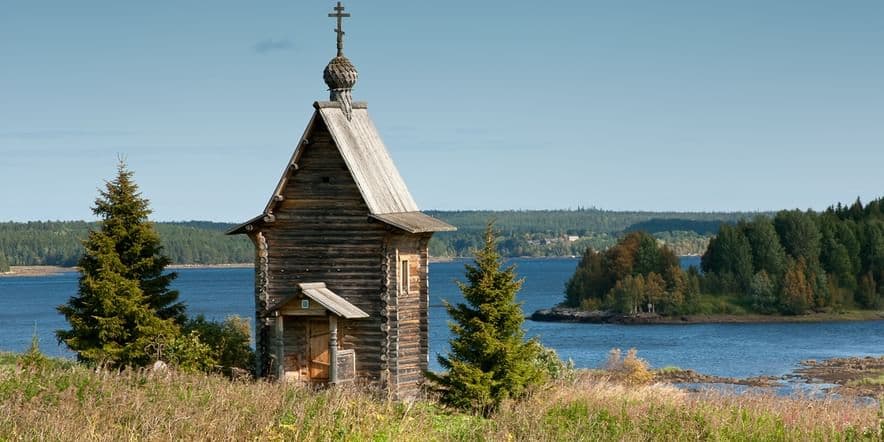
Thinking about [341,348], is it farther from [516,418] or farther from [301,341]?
[516,418]

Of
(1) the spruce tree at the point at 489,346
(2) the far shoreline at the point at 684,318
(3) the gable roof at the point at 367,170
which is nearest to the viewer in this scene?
(1) the spruce tree at the point at 489,346

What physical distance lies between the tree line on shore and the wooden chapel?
10025 cm

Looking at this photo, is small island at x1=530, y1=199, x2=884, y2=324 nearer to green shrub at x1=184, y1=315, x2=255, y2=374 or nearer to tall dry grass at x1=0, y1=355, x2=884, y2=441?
green shrub at x1=184, y1=315, x2=255, y2=374

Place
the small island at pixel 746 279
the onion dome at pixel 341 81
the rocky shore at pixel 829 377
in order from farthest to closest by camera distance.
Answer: the small island at pixel 746 279, the rocky shore at pixel 829 377, the onion dome at pixel 341 81

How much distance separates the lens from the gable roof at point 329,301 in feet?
92.6

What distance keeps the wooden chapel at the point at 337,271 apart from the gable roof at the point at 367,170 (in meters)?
0.04

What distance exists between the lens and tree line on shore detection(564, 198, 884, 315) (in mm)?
129375

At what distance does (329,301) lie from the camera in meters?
28.6

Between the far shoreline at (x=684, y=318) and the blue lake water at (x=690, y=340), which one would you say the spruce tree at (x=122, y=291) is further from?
the far shoreline at (x=684, y=318)

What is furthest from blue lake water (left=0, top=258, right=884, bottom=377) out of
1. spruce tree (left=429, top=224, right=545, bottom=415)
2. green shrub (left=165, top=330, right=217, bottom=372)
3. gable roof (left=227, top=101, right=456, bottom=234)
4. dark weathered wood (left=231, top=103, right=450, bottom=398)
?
spruce tree (left=429, top=224, right=545, bottom=415)

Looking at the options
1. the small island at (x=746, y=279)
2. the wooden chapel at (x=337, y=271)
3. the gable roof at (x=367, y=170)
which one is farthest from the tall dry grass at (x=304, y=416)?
the small island at (x=746, y=279)

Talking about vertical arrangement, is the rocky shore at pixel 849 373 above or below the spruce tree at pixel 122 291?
below

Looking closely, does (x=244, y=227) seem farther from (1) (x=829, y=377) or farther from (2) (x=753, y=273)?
(2) (x=753, y=273)

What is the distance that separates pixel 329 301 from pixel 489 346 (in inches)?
160
